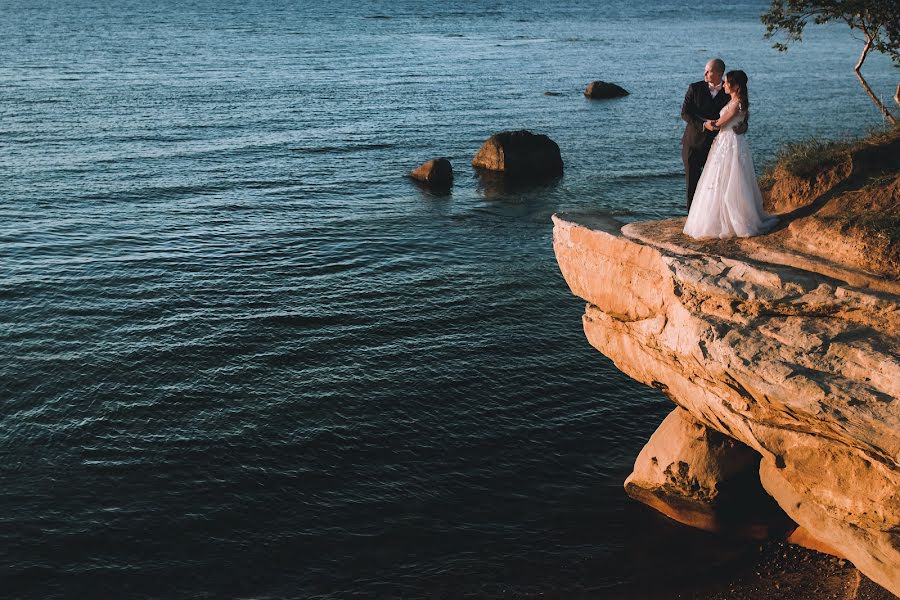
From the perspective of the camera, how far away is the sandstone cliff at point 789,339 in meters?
13.1

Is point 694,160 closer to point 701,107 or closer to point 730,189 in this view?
point 701,107

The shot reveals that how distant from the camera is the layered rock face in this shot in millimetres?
12984

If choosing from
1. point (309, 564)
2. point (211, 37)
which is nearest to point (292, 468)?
point (309, 564)

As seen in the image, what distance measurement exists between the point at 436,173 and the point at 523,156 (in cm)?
551

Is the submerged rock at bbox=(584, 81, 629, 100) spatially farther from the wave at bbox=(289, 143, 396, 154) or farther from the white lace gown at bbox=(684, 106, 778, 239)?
the white lace gown at bbox=(684, 106, 778, 239)

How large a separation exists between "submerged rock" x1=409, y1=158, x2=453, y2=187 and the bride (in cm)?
2933

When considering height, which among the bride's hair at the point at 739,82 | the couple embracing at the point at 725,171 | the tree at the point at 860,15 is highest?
the tree at the point at 860,15

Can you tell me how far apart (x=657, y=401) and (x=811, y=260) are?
32.3 ft

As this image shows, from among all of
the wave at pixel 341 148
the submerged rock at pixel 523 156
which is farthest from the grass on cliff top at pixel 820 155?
the wave at pixel 341 148

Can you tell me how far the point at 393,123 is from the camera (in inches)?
2306

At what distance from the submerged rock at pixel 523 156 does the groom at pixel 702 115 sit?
29.6 meters

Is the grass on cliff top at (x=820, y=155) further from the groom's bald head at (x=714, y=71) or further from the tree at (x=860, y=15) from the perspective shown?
the tree at (x=860, y=15)

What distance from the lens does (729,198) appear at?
1620 cm

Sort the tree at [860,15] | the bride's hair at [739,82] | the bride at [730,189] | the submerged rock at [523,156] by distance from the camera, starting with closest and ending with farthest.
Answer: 1. the bride's hair at [739,82]
2. the bride at [730,189]
3. the tree at [860,15]
4. the submerged rock at [523,156]
